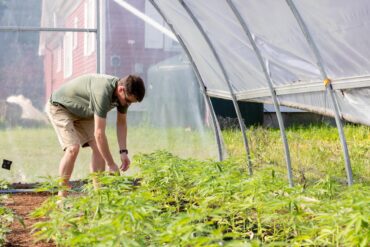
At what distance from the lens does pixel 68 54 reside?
8258 millimetres

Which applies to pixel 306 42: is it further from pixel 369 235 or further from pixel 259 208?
pixel 369 235

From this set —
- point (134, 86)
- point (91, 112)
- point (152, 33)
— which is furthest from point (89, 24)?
point (134, 86)

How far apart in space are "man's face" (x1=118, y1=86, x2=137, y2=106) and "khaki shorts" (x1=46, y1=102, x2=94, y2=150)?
0.79 m

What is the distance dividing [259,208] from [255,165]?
379 cm

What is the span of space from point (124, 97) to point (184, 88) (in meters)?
3.28

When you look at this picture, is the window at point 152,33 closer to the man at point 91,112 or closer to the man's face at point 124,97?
the man at point 91,112

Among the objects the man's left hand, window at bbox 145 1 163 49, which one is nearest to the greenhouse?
window at bbox 145 1 163 49

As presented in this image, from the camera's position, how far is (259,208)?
12.5 ft

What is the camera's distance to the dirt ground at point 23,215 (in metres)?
4.78

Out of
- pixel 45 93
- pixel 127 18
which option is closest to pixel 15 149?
pixel 45 93

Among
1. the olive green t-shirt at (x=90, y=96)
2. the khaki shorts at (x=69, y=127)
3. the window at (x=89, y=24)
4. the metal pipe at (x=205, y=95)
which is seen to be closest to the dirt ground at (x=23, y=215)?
the khaki shorts at (x=69, y=127)

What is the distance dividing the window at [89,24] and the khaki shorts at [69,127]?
6.45 ft

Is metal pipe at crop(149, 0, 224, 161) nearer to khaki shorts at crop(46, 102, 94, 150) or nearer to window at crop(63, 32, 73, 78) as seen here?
window at crop(63, 32, 73, 78)

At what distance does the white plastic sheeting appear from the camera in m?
4.33
